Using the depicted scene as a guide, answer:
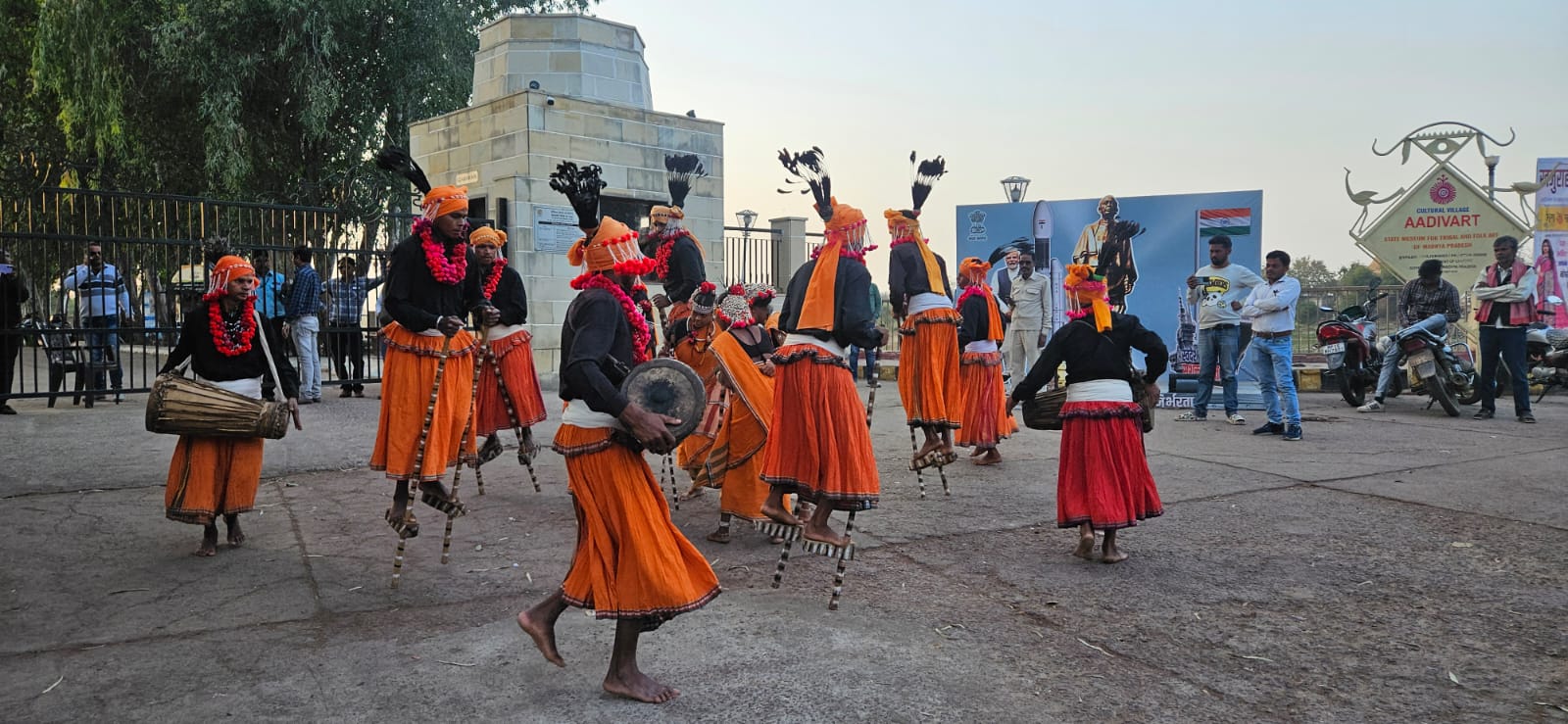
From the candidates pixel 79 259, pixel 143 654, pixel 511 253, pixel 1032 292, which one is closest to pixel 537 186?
pixel 511 253

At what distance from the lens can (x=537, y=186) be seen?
1526cm

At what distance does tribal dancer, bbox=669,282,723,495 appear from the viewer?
A: 6.95 m

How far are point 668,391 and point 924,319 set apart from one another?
4.27 metres

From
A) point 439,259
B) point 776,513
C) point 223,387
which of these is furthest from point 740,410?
point 223,387

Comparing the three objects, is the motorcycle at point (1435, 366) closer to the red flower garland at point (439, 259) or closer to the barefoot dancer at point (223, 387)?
the red flower garland at point (439, 259)

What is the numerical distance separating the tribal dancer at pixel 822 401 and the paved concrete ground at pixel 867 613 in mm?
437

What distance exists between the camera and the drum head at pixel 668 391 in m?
3.55

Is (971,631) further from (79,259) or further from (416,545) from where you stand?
(79,259)

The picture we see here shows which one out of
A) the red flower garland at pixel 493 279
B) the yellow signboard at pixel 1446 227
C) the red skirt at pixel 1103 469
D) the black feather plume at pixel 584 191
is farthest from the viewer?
the yellow signboard at pixel 1446 227

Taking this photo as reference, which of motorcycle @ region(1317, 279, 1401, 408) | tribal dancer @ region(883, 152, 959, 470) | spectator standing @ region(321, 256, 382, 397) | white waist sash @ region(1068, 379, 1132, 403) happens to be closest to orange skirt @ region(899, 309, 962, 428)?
tribal dancer @ region(883, 152, 959, 470)

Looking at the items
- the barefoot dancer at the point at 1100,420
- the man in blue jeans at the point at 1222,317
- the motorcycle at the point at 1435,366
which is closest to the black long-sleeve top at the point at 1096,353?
the barefoot dancer at the point at 1100,420

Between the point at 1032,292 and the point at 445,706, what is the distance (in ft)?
31.2

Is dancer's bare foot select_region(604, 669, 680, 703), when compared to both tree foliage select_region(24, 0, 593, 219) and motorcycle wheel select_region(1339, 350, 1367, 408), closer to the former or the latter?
motorcycle wheel select_region(1339, 350, 1367, 408)

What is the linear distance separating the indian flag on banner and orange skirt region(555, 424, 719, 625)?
38.1 feet
